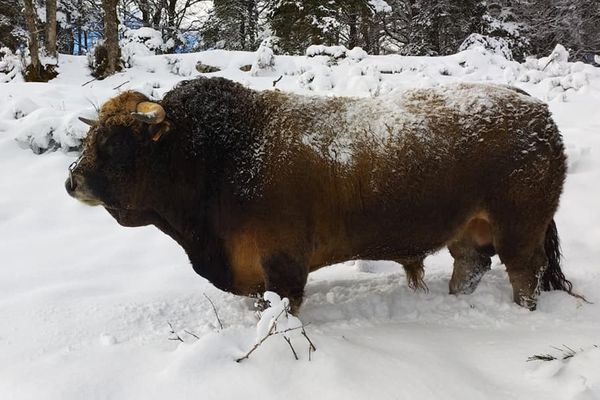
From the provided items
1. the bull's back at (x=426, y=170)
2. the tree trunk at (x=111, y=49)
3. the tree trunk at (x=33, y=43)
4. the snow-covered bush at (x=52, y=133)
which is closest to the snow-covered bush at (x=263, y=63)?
the tree trunk at (x=111, y=49)

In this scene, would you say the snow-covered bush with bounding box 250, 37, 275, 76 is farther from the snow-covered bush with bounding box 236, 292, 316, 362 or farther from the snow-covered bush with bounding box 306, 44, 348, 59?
the snow-covered bush with bounding box 236, 292, 316, 362

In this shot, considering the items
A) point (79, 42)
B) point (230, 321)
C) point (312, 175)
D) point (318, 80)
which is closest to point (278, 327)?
point (230, 321)

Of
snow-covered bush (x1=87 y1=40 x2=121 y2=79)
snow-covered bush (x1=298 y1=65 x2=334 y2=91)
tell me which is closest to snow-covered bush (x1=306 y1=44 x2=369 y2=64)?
snow-covered bush (x1=298 y1=65 x2=334 y2=91)

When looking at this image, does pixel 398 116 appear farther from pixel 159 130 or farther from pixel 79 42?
pixel 79 42

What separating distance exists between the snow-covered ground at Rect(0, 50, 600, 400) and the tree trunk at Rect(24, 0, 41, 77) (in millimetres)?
6392

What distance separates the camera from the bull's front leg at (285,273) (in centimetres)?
319

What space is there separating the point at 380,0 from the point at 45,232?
825 inches

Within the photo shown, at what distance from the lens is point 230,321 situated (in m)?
3.34

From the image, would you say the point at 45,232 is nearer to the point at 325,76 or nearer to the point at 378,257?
the point at 378,257

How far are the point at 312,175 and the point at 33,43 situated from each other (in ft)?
40.2

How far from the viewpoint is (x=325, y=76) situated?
11172mm

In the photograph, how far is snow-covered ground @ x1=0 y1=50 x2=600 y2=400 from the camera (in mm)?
2230

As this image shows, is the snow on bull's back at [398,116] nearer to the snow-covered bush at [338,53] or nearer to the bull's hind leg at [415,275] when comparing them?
the bull's hind leg at [415,275]

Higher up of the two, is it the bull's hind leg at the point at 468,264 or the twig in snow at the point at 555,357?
the twig in snow at the point at 555,357
